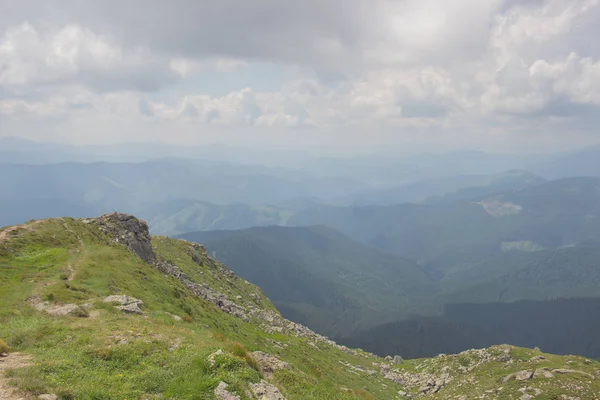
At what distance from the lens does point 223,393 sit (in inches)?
746

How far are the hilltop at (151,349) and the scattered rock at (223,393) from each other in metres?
0.20

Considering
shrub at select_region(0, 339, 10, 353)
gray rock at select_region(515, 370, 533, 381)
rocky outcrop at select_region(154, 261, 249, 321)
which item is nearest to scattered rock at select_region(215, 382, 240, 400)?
shrub at select_region(0, 339, 10, 353)

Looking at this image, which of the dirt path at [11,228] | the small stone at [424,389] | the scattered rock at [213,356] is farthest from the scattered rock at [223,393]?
the small stone at [424,389]

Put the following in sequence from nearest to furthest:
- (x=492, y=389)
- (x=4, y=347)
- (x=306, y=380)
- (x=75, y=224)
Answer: (x=4, y=347) → (x=306, y=380) → (x=492, y=389) → (x=75, y=224)

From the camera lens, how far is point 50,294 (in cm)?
3556

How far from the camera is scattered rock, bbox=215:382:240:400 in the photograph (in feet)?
61.3

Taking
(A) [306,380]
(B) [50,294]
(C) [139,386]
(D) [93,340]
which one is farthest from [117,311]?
(A) [306,380]

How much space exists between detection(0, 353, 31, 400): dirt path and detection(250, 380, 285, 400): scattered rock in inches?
456

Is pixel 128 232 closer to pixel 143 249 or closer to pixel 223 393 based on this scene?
pixel 143 249

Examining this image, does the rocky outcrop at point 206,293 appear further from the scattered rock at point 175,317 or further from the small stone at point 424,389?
the small stone at point 424,389

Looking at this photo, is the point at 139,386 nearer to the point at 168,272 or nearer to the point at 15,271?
the point at 15,271

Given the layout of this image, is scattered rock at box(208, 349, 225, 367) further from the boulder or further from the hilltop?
the boulder

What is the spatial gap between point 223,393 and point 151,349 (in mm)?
8072

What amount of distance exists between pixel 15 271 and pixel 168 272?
30791mm
